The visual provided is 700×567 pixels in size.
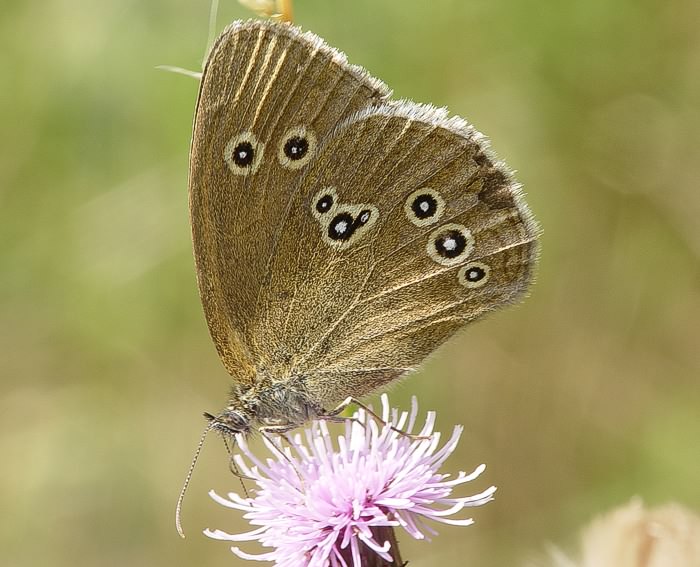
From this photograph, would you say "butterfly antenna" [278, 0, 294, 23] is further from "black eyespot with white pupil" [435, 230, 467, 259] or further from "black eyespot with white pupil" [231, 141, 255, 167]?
"black eyespot with white pupil" [435, 230, 467, 259]

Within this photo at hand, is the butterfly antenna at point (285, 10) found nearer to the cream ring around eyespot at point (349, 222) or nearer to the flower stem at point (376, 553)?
the cream ring around eyespot at point (349, 222)

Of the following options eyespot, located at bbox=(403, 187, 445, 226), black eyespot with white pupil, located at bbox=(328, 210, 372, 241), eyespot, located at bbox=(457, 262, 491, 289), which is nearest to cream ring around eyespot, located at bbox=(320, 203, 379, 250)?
black eyespot with white pupil, located at bbox=(328, 210, 372, 241)

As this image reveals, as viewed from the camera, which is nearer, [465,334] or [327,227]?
[327,227]

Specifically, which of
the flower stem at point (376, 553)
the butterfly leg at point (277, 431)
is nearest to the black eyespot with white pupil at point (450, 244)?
the butterfly leg at point (277, 431)

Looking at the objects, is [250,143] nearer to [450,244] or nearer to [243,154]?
[243,154]
